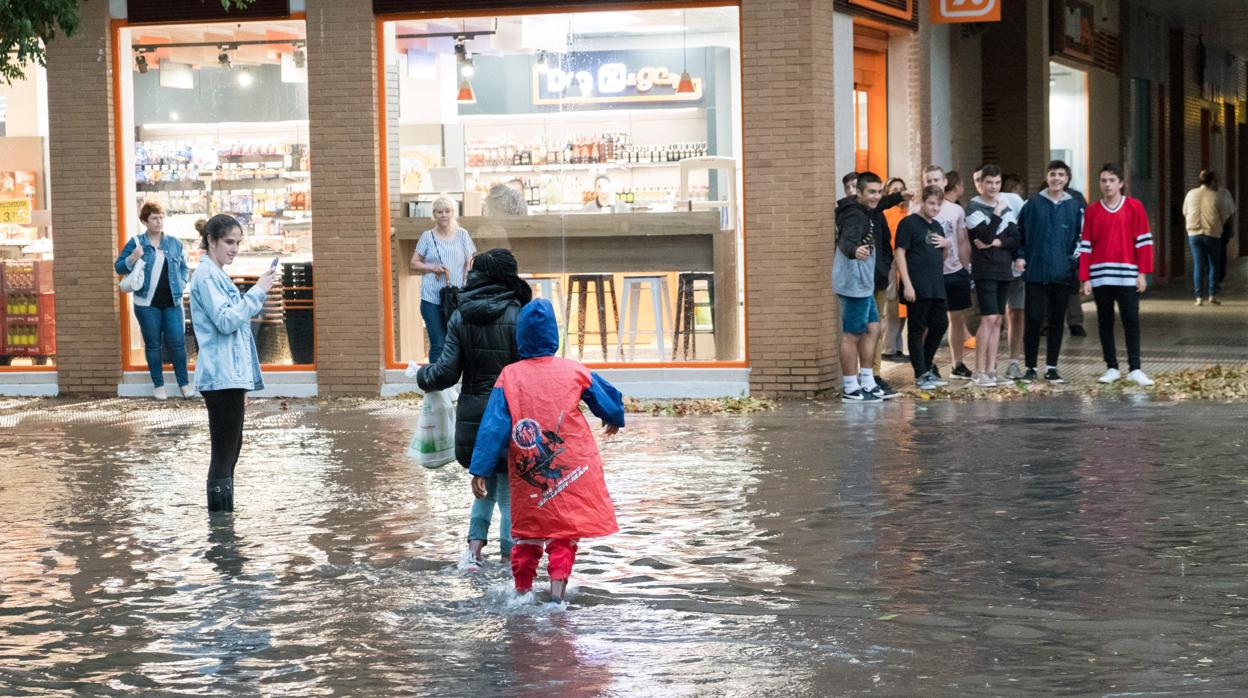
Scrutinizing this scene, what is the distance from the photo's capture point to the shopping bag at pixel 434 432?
9.21m

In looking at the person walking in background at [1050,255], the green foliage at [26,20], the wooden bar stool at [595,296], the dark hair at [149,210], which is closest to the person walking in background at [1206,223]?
the person walking in background at [1050,255]

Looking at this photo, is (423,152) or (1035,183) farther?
(1035,183)

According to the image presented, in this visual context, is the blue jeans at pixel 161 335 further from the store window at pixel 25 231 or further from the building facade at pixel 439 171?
the store window at pixel 25 231

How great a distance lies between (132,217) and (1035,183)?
13.0 m

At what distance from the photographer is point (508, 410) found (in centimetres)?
768

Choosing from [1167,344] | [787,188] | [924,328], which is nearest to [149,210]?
[787,188]

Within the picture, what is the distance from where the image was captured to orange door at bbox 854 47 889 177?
18781mm

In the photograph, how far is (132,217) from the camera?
1716 cm

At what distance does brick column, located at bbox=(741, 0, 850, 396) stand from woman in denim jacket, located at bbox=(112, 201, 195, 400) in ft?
17.4

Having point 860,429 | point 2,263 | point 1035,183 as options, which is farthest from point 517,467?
point 1035,183

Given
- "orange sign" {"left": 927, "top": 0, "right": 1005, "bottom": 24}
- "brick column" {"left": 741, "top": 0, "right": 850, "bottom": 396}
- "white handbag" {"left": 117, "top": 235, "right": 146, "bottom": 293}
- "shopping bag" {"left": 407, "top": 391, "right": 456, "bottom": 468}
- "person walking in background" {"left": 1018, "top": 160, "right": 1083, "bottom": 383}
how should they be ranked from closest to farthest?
1. "shopping bag" {"left": 407, "top": 391, "right": 456, "bottom": 468}
2. "brick column" {"left": 741, "top": 0, "right": 850, "bottom": 396}
3. "person walking in background" {"left": 1018, "top": 160, "right": 1083, "bottom": 383}
4. "white handbag" {"left": 117, "top": 235, "right": 146, "bottom": 293}
5. "orange sign" {"left": 927, "top": 0, "right": 1005, "bottom": 24}

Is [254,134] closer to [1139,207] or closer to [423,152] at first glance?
[423,152]

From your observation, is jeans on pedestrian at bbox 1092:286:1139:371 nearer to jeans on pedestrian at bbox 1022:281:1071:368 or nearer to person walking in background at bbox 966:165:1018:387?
jeans on pedestrian at bbox 1022:281:1071:368

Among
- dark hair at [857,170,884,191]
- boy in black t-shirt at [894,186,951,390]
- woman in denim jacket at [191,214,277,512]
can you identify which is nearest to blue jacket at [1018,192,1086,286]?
boy in black t-shirt at [894,186,951,390]
